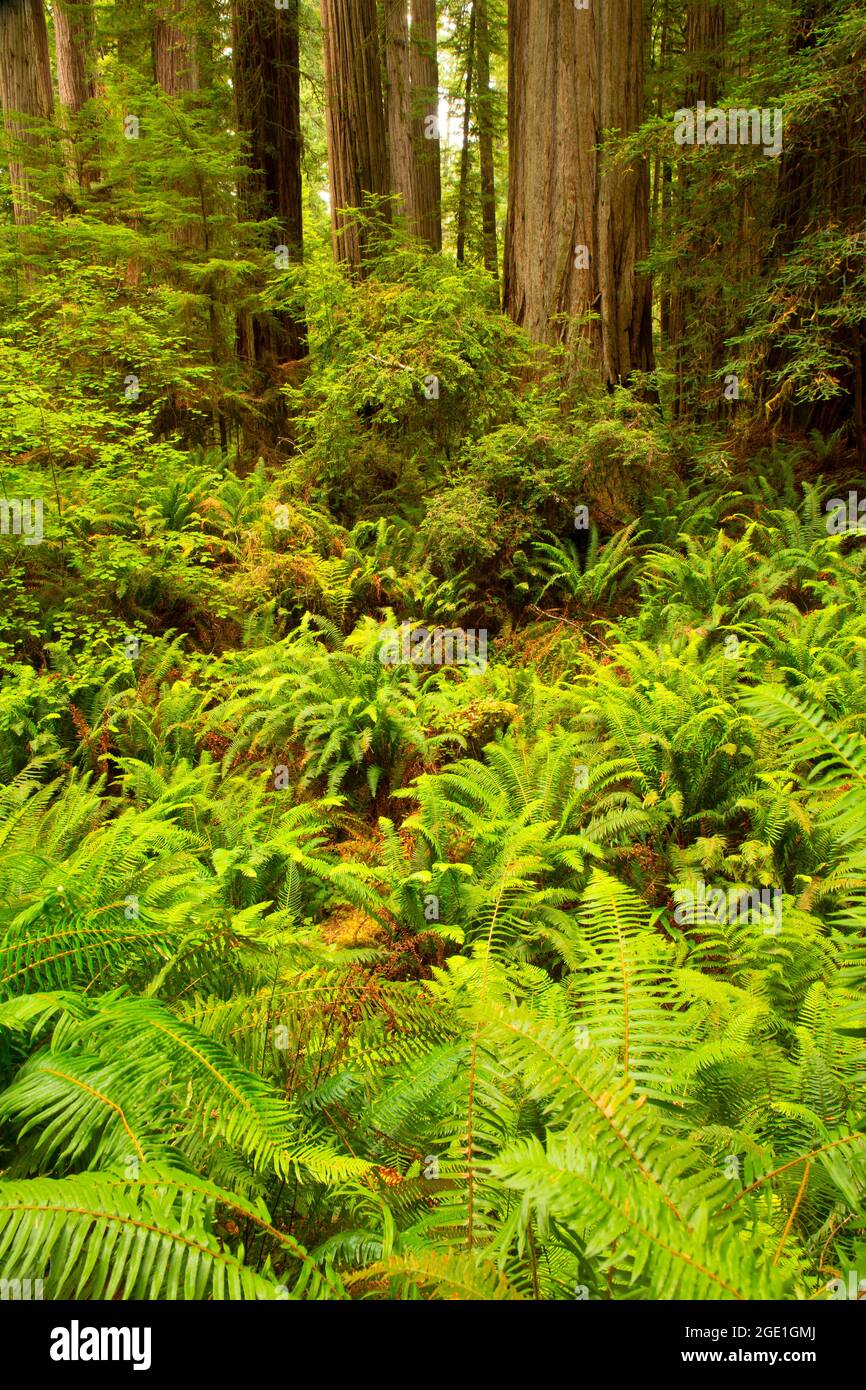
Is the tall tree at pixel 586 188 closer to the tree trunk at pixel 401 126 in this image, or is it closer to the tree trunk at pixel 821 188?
the tree trunk at pixel 821 188

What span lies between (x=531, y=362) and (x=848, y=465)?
3332mm

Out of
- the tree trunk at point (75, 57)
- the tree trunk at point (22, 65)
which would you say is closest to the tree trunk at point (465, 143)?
the tree trunk at point (75, 57)

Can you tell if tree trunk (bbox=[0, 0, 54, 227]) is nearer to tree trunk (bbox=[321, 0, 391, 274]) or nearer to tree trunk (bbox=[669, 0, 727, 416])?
tree trunk (bbox=[321, 0, 391, 274])

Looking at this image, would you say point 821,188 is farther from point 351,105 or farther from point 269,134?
point 269,134

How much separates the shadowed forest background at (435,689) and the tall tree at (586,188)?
0.04m

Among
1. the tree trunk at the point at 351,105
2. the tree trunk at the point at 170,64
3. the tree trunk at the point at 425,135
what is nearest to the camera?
the tree trunk at the point at 351,105

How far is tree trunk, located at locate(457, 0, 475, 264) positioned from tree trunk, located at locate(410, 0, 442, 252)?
607 mm

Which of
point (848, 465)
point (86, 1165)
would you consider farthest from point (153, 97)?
point (86, 1165)

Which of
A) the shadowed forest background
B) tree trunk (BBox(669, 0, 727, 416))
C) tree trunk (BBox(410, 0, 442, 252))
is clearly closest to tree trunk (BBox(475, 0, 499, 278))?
tree trunk (BBox(410, 0, 442, 252))

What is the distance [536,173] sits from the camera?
8633mm

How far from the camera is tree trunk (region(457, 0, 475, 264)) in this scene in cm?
1532

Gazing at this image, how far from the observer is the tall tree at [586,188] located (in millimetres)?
8312

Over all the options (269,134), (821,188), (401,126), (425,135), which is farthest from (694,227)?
(401,126)

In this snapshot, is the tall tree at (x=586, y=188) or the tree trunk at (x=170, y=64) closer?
the tall tree at (x=586, y=188)
